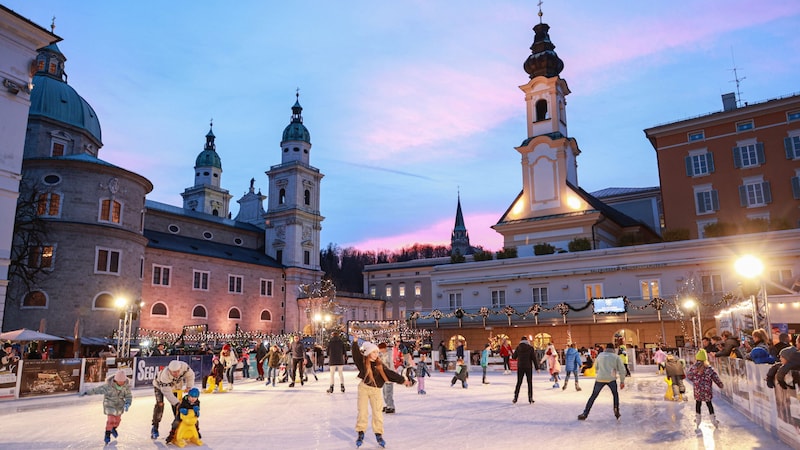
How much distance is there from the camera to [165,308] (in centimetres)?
4878

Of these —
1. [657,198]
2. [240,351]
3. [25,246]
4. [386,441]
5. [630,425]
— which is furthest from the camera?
[657,198]

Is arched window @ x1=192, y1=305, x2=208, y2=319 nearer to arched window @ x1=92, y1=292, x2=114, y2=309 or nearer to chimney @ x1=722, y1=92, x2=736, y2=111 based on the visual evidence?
arched window @ x1=92, y1=292, x2=114, y2=309

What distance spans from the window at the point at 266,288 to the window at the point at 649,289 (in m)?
39.7

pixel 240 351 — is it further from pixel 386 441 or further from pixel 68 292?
pixel 386 441

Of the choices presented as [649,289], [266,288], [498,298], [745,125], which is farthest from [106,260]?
[745,125]

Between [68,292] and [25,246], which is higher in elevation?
[25,246]

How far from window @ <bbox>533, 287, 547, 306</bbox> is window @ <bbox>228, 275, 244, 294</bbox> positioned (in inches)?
1271

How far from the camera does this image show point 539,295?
3709 centimetres

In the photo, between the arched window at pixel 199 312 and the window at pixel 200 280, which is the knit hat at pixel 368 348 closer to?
the arched window at pixel 199 312

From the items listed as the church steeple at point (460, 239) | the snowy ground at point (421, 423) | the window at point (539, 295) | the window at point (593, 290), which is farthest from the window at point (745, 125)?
the church steeple at point (460, 239)

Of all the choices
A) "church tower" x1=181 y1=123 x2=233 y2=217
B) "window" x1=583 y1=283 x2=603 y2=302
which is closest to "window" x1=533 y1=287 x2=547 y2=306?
"window" x1=583 y1=283 x2=603 y2=302

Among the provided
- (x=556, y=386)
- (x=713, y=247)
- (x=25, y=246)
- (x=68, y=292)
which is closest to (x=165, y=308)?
(x=68, y=292)

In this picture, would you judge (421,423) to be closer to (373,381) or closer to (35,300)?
(373,381)

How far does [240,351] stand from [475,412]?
20732 millimetres
